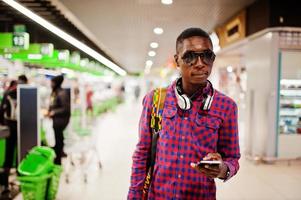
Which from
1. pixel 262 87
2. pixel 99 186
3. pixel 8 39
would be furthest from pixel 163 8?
pixel 99 186

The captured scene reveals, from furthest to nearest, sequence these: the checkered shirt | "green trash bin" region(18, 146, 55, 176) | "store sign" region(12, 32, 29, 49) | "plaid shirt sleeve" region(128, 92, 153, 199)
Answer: "store sign" region(12, 32, 29, 49)
"green trash bin" region(18, 146, 55, 176)
"plaid shirt sleeve" region(128, 92, 153, 199)
the checkered shirt

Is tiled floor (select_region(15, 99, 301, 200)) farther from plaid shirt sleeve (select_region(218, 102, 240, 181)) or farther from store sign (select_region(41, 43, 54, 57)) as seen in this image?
store sign (select_region(41, 43, 54, 57))

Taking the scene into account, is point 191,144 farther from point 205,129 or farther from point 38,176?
point 38,176

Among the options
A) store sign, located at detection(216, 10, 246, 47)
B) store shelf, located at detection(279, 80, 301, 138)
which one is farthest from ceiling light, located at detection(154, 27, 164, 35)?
store shelf, located at detection(279, 80, 301, 138)

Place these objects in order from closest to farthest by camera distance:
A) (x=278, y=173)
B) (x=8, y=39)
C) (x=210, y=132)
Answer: (x=210, y=132), (x=278, y=173), (x=8, y=39)

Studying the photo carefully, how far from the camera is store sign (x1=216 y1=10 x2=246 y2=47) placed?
8.53 meters

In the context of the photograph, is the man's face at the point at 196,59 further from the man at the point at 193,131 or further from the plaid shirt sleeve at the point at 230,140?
the plaid shirt sleeve at the point at 230,140

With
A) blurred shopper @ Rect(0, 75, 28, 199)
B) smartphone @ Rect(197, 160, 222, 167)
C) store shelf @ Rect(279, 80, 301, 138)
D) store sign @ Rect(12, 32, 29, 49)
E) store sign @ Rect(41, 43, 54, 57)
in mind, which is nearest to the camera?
smartphone @ Rect(197, 160, 222, 167)

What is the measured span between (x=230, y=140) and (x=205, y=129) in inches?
5.7

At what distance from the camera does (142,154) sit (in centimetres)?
163

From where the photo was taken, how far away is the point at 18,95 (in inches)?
218

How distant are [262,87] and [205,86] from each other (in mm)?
6461

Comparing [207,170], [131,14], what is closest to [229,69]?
[131,14]

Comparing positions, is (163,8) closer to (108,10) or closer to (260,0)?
(108,10)
